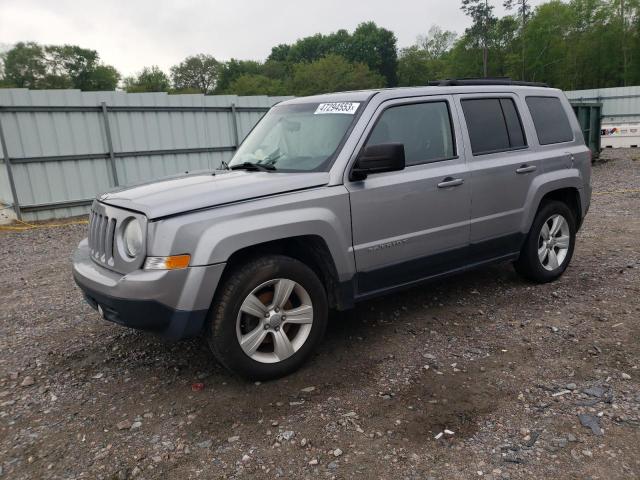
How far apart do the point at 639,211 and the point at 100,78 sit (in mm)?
88300

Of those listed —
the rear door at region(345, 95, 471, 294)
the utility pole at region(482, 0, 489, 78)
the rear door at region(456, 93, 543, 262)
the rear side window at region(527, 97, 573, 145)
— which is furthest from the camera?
the utility pole at region(482, 0, 489, 78)

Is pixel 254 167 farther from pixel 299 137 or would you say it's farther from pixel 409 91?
pixel 409 91

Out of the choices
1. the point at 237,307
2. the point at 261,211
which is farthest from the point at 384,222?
the point at 237,307

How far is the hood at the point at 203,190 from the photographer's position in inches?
122

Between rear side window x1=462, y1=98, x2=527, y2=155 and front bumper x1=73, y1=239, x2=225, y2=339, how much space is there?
8.56 ft

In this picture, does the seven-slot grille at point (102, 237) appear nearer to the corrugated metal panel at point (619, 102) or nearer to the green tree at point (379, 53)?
the corrugated metal panel at point (619, 102)

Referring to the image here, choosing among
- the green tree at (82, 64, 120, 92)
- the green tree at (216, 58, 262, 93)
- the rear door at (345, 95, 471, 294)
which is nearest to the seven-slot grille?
the rear door at (345, 95, 471, 294)

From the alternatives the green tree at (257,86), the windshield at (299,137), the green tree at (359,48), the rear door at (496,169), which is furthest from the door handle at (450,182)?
the green tree at (359,48)

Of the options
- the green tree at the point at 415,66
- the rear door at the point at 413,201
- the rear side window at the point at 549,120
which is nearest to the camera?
the rear door at the point at 413,201

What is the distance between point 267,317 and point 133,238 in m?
0.99

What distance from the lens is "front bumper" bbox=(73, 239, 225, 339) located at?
9.80 ft

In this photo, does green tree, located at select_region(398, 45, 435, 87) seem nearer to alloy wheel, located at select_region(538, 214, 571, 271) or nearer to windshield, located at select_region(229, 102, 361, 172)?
alloy wheel, located at select_region(538, 214, 571, 271)

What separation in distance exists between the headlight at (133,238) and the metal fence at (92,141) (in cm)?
755

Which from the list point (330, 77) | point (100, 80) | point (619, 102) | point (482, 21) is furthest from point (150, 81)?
point (619, 102)
